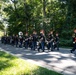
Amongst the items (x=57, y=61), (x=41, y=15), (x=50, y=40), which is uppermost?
(x=41, y=15)

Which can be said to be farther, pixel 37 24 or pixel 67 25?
pixel 37 24

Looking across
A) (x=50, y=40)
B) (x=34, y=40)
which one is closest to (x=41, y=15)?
(x=34, y=40)

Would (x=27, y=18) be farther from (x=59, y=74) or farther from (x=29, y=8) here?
(x=59, y=74)

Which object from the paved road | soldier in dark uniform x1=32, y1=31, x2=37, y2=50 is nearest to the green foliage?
soldier in dark uniform x1=32, y1=31, x2=37, y2=50

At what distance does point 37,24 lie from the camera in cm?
4062

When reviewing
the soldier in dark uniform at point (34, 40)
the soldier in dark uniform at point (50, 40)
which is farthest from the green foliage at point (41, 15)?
the soldier in dark uniform at point (50, 40)

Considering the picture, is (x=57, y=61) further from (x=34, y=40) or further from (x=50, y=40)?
(x=34, y=40)

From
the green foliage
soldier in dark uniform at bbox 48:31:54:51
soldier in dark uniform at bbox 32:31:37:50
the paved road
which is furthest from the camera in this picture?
the green foliage

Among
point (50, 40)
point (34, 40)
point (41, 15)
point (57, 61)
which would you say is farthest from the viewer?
point (41, 15)

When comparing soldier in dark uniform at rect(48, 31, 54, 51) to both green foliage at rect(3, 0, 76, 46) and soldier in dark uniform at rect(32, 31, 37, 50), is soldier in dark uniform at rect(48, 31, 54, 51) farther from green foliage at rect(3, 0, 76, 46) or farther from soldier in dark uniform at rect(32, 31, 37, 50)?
green foliage at rect(3, 0, 76, 46)

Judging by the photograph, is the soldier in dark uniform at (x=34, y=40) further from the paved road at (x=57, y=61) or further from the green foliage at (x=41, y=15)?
the green foliage at (x=41, y=15)

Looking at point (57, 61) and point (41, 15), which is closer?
point (57, 61)

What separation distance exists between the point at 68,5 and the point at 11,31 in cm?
2438

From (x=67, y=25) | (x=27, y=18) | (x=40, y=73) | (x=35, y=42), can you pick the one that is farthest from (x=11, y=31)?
(x=40, y=73)
